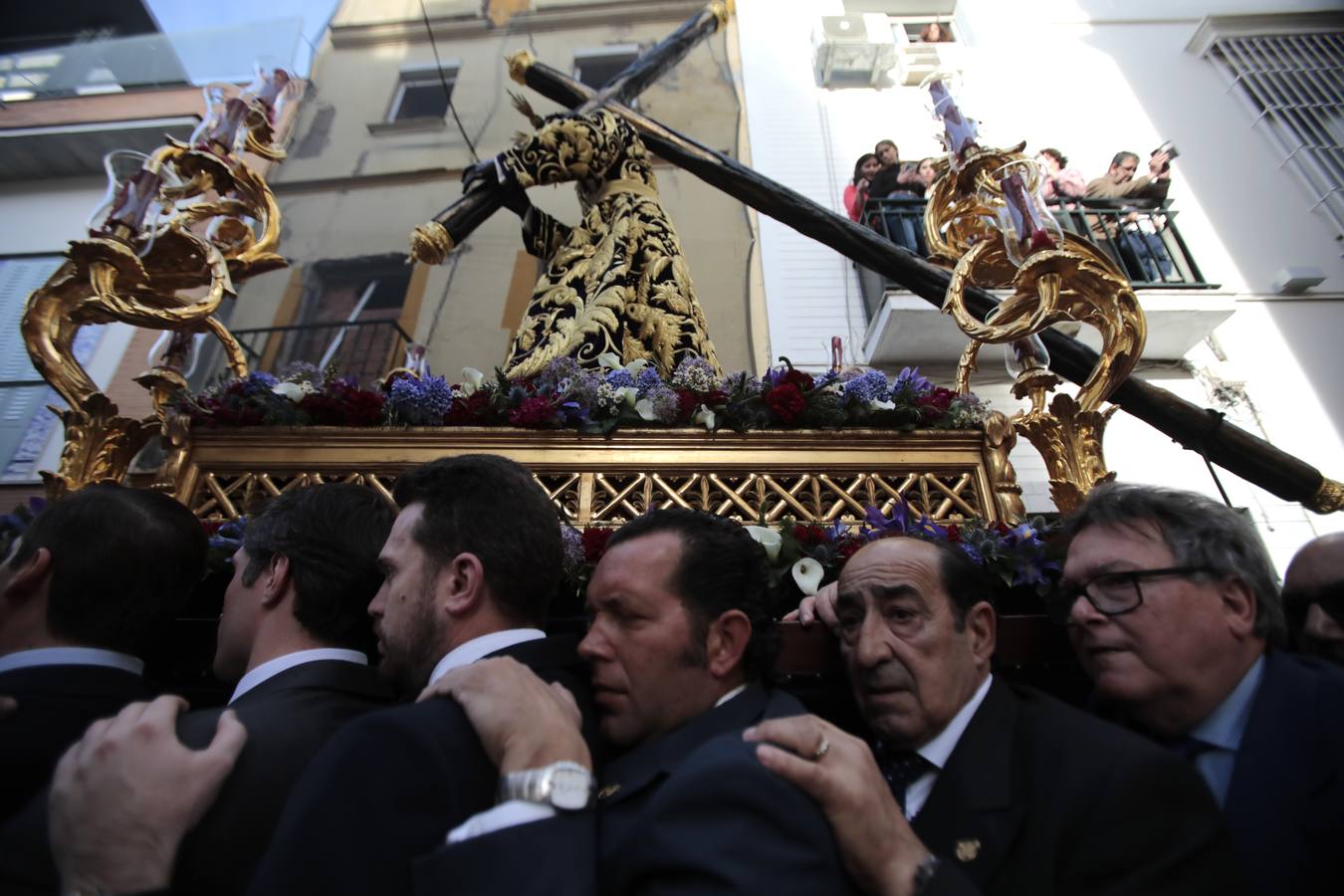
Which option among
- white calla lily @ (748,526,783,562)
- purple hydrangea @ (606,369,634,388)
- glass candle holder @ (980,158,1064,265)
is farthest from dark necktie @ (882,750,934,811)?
glass candle holder @ (980,158,1064,265)

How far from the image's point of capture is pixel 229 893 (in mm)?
1045

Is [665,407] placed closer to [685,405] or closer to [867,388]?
[685,405]

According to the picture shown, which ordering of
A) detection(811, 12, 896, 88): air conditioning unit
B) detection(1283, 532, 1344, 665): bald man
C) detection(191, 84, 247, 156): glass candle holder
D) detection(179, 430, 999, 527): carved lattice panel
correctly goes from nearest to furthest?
detection(1283, 532, 1344, 665): bald man, detection(179, 430, 999, 527): carved lattice panel, detection(191, 84, 247, 156): glass candle holder, detection(811, 12, 896, 88): air conditioning unit

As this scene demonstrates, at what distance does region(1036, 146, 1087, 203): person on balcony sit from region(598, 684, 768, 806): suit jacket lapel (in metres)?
6.79

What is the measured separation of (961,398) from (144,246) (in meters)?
3.17

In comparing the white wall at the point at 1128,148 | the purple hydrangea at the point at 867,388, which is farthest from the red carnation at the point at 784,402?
the white wall at the point at 1128,148

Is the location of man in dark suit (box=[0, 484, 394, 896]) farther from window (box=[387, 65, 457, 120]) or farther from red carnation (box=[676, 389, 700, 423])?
window (box=[387, 65, 457, 120])

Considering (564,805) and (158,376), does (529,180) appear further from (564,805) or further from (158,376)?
(564,805)

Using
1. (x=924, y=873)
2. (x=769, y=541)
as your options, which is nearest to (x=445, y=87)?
(x=769, y=541)

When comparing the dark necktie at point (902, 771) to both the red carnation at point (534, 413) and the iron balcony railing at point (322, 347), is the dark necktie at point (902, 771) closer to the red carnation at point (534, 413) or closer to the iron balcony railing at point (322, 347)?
the red carnation at point (534, 413)

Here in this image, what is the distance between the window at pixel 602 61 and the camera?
895cm

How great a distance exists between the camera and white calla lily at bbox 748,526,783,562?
2.06 metres

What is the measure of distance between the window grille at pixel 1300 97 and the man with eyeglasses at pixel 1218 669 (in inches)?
292

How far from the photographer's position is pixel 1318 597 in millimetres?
1645
